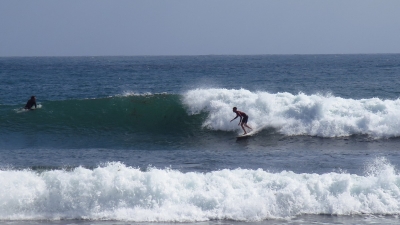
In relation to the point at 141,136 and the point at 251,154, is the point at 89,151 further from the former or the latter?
the point at 251,154

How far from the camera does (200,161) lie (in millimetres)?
14477

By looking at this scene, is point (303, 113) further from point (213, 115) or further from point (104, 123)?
point (104, 123)

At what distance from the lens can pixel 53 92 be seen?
35.7 metres

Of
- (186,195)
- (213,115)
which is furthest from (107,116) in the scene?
(186,195)

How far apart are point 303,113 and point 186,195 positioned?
33.8ft

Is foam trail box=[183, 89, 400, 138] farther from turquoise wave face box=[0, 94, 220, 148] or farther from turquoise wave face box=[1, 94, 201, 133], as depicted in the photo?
turquoise wave face box=[1, 94, 201, 133]

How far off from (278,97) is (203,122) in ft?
10.8

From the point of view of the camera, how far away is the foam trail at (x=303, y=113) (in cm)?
1934

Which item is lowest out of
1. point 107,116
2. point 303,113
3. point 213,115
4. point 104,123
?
point 104,123

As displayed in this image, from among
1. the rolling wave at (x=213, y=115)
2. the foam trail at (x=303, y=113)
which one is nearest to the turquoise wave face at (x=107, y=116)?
the rolling wave at (x=213, y=115)

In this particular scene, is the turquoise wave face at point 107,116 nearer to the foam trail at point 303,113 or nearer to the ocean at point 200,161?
the ocean at point 200,161

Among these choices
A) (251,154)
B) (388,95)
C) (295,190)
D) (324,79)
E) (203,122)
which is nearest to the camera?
(295,190)

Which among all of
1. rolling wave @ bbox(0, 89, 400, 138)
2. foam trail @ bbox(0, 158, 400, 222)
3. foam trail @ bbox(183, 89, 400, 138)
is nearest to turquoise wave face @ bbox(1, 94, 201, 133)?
rolling wave @ bbox(0, 89, 400, 138)

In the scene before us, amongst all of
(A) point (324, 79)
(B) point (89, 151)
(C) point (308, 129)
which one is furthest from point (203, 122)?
(A) point (324, 79)
